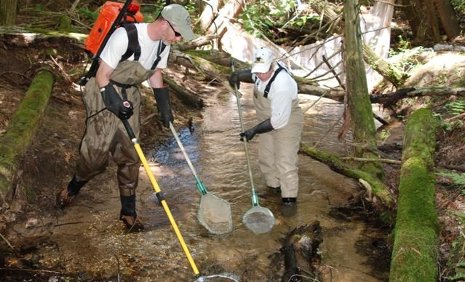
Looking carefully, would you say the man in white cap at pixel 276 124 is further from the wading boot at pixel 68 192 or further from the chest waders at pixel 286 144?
the wading boot at pixel 68 192

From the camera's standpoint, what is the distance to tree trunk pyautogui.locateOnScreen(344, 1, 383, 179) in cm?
664

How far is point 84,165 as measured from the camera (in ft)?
16.1

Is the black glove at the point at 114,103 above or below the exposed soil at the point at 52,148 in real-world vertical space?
above

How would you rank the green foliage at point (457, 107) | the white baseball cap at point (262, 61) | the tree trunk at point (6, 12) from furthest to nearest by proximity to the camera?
the tree trunk at point (6, 12)
the green foliage at point (457, 107)
the white baseball cap at point (262, 61)

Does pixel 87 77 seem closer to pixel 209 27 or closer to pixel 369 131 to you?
pixel 369 131

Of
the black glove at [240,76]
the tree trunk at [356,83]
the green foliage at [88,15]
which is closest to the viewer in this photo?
the black glove at [240,76]

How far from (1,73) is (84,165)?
2677 millimetres

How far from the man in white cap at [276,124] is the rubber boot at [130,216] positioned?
1689 mm

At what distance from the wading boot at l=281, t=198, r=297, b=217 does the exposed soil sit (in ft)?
4.25

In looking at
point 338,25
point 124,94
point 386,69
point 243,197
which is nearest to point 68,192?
point 124,94

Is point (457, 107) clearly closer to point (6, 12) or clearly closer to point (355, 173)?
point (355, 173)

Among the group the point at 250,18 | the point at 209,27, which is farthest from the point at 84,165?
the point at 250,18

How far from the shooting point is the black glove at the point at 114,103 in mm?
4344

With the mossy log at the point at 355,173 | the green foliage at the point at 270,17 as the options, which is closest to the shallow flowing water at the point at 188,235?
the mossy log at the point at 355,173
